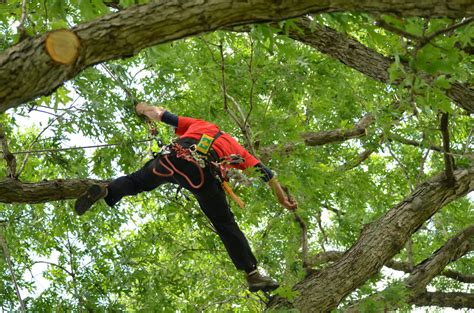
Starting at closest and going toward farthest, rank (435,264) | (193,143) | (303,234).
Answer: (193,143)
(303,234)
(435,264)

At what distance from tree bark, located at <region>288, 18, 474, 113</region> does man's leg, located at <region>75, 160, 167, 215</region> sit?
156 centimetres

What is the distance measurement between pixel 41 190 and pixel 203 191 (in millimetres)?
1253

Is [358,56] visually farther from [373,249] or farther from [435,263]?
[435,263]

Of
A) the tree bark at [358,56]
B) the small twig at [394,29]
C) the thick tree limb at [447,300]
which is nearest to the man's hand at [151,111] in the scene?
the tree bark at [358,56]

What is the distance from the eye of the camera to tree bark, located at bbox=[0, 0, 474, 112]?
277cm

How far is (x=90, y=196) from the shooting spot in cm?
505

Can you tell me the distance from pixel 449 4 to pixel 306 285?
131 inches

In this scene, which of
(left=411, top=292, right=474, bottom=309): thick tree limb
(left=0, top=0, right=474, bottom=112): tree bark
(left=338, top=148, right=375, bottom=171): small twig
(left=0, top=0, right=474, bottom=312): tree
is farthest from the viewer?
(left=338, top=148, right=375, bottom=171): small twig

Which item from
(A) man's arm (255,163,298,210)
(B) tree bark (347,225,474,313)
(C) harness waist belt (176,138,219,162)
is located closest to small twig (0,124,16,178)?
(C) harness waist belt (176,138,219,162)

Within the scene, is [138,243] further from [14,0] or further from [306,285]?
[14,0]

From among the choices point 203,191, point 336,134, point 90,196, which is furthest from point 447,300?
point 90,196

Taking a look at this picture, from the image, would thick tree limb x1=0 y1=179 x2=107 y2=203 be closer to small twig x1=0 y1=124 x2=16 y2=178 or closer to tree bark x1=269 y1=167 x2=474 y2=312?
small twig x1=0 y1=124 x2=16 y2=178

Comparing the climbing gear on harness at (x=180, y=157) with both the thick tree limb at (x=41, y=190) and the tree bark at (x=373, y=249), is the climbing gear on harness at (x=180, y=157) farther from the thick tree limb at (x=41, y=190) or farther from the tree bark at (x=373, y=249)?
the tree bark at (x=373, y=249)

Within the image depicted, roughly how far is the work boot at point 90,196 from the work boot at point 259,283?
1339 mm
